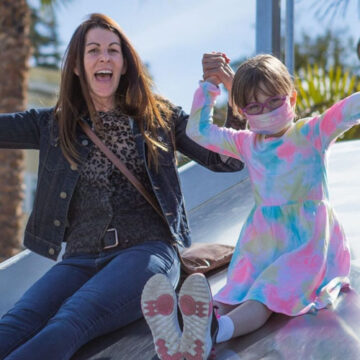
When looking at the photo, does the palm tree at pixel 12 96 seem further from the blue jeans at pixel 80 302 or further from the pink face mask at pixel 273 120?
the pink face mask at pixel 273 120

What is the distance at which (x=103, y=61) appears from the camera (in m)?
3.12

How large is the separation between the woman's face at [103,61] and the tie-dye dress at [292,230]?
0.67m

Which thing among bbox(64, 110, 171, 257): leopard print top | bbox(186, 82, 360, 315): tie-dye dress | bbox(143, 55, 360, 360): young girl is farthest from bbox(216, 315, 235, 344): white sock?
bbox(64, 110, 171, 257): leopard print top

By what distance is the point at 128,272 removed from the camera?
2.79 meters

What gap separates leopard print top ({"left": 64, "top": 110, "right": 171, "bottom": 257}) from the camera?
2.98 m

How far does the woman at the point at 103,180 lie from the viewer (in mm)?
2816

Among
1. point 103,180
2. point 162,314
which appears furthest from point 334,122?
point 103,180

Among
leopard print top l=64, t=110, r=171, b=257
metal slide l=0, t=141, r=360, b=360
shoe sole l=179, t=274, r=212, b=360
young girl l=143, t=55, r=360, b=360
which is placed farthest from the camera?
leopard print top l=64, t=110, r=171, b=257

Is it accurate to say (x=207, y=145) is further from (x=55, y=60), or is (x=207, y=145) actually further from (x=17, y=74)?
(x=55, y=60)

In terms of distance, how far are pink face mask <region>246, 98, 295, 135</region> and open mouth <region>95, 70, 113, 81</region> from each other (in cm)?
72

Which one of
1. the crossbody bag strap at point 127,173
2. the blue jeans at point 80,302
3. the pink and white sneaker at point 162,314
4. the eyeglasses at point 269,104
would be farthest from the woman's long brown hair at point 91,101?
the pink and white sneaker at point 162,314

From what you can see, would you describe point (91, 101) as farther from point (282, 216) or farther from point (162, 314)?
point (162, 314)

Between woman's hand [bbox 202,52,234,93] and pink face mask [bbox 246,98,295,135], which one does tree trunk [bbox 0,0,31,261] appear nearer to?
woman's hand [bbox 202,52,234,93]

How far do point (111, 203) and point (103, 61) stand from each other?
1.87 feet
